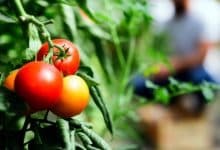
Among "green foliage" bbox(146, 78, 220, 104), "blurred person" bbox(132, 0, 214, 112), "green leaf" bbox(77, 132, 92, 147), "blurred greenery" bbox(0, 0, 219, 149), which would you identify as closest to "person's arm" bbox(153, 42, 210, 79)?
"blurred person" bbox(132, 0, 214, 112)

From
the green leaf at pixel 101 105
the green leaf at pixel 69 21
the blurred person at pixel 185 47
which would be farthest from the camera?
the blurred person at pixel 185 47

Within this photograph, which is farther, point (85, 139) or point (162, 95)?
point (162, 95)

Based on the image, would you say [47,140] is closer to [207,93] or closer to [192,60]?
[207,93]

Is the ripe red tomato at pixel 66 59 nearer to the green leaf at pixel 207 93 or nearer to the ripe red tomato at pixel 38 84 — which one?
the ripe red tomato at pixel 38 84

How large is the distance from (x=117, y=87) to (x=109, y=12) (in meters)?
0.28

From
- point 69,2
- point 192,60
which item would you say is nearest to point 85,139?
point 69,2

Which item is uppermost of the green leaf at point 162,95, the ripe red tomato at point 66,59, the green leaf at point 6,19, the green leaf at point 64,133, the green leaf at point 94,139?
the green leaf at point 6,19

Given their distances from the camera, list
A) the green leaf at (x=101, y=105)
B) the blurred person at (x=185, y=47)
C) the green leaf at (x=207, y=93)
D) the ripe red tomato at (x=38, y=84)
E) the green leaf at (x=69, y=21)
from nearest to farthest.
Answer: the ripe red tomato at (x=38, y=84), the green leaf at (x=101, y=105), the green leaf at (x=69, y=21), the green leaf at (x=207, y=93), the blurred person at (x=185, y=47)

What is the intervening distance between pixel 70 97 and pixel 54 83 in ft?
0.08

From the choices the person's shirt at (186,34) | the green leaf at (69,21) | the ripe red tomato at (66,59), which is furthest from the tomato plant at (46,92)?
the person's shirt at (186,34)

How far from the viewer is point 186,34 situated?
325 centimetres

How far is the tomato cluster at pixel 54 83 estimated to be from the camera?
520 millimetres

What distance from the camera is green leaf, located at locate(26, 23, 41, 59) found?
568mm

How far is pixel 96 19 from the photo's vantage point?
0.77 m
